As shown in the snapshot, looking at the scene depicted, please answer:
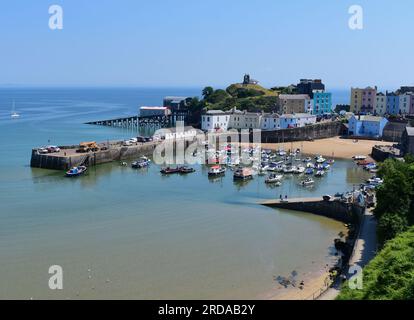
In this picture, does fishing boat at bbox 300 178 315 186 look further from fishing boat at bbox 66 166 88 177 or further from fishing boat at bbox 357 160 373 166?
fishing boat at bbox 66 166 88 177

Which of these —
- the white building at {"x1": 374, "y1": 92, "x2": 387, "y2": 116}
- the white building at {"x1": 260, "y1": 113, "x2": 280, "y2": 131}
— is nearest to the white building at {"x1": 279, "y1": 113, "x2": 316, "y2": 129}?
the white building at {"x1": 260, "y1": 113, "x2": 280, "y2": 131}

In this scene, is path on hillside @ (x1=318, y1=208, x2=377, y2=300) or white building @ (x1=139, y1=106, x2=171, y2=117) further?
white building @ (x1=139, y1=106, x2=171, y2=117)

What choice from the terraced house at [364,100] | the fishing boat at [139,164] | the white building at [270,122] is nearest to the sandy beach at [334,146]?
the white building at [270,122]

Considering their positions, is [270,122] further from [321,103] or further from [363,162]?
[363,162]

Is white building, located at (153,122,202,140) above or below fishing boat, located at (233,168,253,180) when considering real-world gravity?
above

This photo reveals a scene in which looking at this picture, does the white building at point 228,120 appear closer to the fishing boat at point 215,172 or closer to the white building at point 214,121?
the white building at point 214,121
